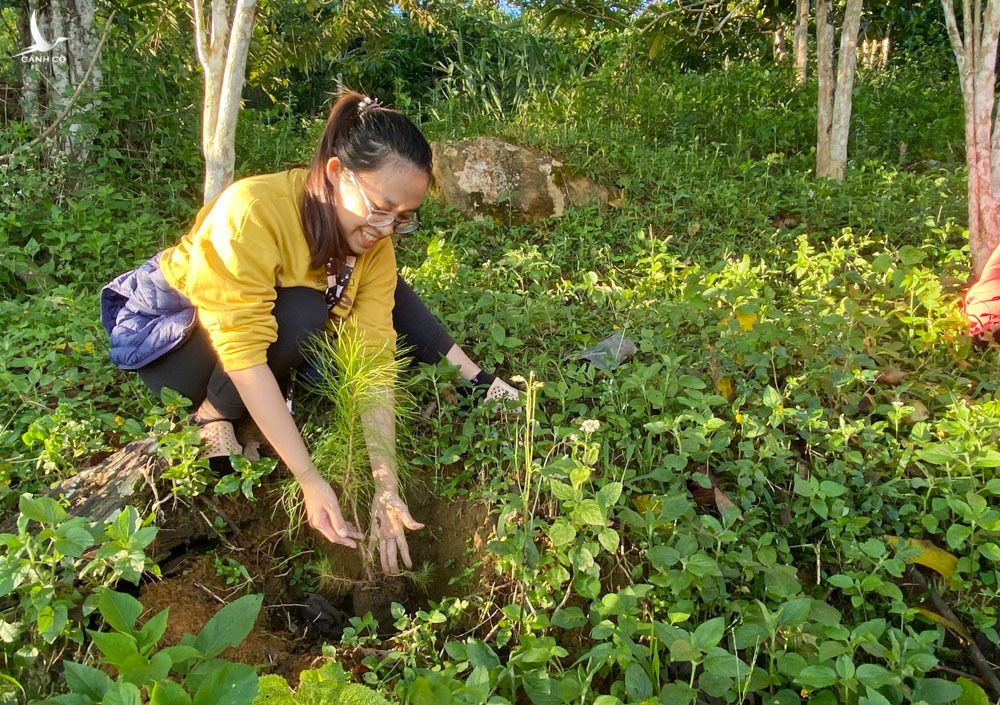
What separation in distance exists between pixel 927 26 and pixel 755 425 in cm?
913

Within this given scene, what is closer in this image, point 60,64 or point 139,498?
point 139,498

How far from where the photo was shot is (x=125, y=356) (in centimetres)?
240

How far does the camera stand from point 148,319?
93.9 inches

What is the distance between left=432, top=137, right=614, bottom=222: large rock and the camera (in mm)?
4562

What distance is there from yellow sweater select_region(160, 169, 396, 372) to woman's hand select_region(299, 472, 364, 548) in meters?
0.35

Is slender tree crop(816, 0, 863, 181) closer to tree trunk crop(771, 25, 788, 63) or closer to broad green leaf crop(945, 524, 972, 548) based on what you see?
broad green leaf crop(945, 524, 972, 548)

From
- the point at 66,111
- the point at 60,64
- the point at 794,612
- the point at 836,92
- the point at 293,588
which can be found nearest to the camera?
the point at 794,612

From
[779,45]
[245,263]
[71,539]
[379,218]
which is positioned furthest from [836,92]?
[71,539]

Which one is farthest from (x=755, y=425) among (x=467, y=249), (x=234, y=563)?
(x=467, y=249)

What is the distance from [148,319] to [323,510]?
0.91m

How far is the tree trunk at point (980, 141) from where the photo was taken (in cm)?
329

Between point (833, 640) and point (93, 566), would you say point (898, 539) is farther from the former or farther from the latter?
point (93, 566)

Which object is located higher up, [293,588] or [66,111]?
[66,111]

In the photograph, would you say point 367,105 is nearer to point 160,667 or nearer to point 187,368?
point 187,368
